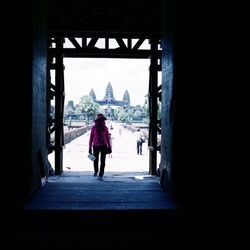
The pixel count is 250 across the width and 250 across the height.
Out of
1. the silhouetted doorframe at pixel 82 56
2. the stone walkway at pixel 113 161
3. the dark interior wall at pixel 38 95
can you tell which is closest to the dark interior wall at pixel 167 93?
the dark interior wall at pixel 38 95

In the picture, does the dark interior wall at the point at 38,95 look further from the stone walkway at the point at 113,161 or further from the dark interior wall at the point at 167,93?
the stone walkway at the point at 113,161

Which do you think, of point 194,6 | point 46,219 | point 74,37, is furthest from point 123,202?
point 74,37

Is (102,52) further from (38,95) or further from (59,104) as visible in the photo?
(38,95)

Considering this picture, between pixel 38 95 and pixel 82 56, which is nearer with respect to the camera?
pixel 38 95

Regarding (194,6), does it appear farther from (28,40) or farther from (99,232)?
(99,232)

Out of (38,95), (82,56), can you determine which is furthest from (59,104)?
(38,95)

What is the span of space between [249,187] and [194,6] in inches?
90.0

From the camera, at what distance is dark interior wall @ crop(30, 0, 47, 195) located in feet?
15.3

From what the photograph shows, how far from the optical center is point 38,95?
16.5 feet

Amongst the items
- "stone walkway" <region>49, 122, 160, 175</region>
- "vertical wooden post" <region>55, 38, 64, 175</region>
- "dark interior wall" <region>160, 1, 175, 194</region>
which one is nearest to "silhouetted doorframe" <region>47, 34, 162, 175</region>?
"vertical wooden post" <region>55, 38, 64, 175</region>

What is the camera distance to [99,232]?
157 inches

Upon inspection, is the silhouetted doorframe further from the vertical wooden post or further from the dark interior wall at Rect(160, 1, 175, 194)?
the dark interior wall at Rect(160, 1, 175, 194)

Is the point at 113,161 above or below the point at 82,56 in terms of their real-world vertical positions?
below

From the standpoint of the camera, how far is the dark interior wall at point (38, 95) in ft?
15.3
